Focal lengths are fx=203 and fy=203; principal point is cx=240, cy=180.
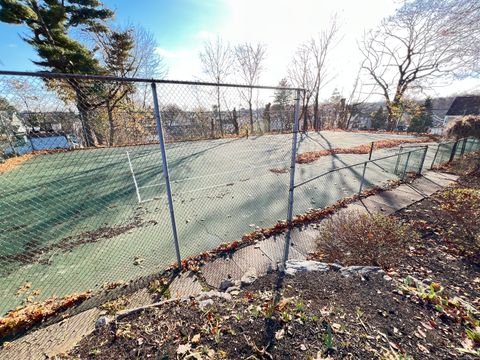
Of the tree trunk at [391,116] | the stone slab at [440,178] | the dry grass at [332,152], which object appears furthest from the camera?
the tree trunk at [391,116]

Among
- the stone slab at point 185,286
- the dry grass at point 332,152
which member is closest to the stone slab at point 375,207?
the stone slab at point 185,286

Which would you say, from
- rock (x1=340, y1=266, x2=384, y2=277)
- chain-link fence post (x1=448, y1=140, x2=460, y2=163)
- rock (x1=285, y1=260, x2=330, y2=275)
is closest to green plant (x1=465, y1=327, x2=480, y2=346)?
rock (x1=340, y1=266, x2=384, y2=277)

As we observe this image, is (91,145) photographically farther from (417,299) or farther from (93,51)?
(93,51)

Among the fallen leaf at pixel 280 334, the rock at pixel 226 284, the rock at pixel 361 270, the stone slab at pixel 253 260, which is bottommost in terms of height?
the stone slab at pixel 253 260

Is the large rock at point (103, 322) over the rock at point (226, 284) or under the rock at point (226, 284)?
over

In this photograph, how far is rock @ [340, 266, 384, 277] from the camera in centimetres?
276

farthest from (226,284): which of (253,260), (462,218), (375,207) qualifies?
(462,218)

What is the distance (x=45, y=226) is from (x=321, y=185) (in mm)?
8504

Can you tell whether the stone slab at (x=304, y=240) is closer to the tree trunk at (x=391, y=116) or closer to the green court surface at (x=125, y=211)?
the green court surface at (x=125, y=211)

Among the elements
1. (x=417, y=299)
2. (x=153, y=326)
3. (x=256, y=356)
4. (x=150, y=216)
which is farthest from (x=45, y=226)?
(x=417, y=299)

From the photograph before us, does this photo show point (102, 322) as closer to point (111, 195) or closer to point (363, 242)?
point (363, 242)

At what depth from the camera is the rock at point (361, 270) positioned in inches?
109

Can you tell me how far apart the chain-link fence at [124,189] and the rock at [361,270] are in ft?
5.32

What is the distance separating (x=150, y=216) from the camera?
221 inches
